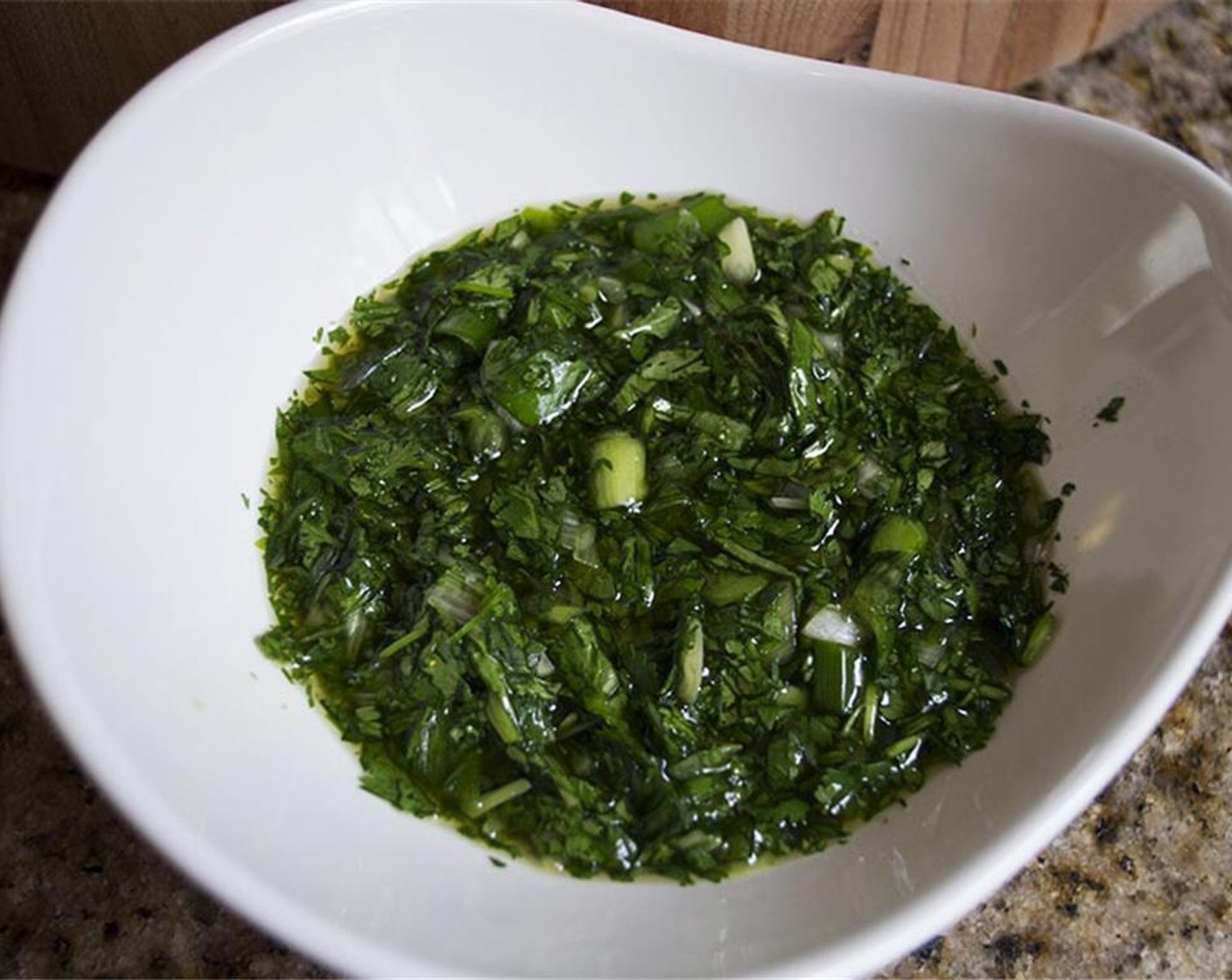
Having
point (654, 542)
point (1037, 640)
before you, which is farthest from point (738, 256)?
point (1037, 640)

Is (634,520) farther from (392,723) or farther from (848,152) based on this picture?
(848,152)

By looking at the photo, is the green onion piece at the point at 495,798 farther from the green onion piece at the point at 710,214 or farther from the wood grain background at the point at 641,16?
the wood grain background at the point at 641,16

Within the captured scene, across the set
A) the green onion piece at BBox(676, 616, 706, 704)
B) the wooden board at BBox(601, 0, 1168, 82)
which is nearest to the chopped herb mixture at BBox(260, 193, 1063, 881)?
the green onion piece at BBox(676, 616, 706, 704)

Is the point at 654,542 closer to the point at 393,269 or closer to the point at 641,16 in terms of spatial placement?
the point at 393,269

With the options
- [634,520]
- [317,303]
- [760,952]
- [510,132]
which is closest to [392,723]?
[634,520]

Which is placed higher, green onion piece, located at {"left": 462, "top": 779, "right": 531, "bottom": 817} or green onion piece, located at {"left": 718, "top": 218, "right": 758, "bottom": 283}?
green onion piece, located at {"left": 718, "top": 218, "right": 758, "bottom": 283}

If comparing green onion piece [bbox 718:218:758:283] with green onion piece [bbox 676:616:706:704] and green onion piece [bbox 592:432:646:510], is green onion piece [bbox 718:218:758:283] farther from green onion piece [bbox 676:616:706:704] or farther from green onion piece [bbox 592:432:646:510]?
green onion piece [bbox 676:616:706:704]
